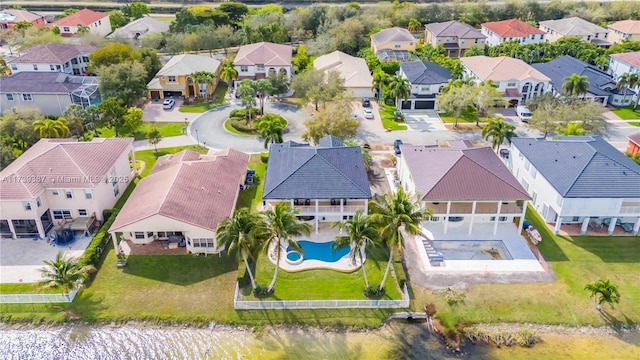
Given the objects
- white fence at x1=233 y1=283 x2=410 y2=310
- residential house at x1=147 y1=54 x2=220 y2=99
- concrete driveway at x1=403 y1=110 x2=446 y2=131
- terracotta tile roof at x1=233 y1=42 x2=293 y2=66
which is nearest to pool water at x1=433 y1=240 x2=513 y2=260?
white fence at x1=233 y1=283 x2=410 y2=310

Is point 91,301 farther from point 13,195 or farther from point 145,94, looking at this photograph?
point 145,94

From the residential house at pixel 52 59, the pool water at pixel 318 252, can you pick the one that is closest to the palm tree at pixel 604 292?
the pool water at pixel 318 252

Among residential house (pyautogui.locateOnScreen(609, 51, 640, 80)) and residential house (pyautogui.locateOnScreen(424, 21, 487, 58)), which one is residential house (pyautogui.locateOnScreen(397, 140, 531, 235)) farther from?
residential house (pyautogui.locateOnScreen(424, 21, 487, 58))

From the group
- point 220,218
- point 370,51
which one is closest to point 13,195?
point 220,218

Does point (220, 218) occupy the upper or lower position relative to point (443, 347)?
upper

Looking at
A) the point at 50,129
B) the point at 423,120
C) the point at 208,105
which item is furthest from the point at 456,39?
the point at 50,129

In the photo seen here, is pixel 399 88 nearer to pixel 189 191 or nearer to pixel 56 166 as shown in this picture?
pixel 189 191
